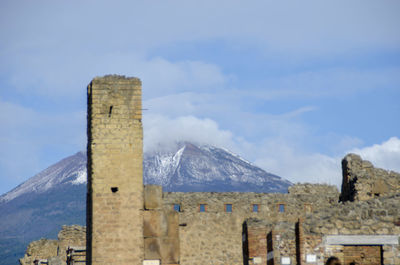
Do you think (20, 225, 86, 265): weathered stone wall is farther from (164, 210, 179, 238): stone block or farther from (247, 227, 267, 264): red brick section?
(164, 210, 179, 238): stone block

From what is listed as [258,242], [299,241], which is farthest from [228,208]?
[299,241]

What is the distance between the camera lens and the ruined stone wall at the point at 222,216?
133 feet

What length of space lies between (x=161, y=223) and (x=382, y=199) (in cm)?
632

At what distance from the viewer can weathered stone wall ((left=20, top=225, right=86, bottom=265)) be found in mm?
43156

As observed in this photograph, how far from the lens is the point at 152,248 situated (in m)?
23.9

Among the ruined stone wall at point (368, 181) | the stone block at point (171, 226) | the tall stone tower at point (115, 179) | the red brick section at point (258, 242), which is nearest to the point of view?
the tall stone tower at point (115, 179)

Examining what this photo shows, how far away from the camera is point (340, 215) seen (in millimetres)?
23609

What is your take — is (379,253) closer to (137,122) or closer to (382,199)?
(382,199)

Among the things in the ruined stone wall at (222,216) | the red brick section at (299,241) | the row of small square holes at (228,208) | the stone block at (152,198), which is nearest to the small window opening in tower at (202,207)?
the row of small square holes at (228,208)

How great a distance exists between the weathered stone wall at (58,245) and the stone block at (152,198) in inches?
716

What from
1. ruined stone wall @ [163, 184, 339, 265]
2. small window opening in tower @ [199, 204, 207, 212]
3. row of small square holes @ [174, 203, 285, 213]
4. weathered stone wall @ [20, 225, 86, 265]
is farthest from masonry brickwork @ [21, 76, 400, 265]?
weathered stone wall @ [20, 225, 86, 265]

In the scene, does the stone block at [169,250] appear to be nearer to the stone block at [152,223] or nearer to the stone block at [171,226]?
the stone block at [171,226]

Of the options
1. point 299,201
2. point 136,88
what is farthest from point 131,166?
point 299,201

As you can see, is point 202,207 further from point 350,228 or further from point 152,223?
point 350,228
